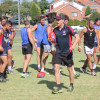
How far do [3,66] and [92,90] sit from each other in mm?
3042

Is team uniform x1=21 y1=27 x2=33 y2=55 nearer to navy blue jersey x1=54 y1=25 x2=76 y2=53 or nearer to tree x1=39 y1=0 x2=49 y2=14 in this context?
navy blue jersey x1=54 y1=25 x2=76 y2=53

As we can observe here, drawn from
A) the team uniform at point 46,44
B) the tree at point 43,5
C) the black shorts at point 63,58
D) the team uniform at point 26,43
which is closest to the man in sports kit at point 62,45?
the black shorts at point 63,58

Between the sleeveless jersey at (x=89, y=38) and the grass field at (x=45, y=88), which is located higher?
the sleeveless jersey at (x=89, y=38)

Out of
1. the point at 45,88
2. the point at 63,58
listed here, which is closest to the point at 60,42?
the point at 63,58

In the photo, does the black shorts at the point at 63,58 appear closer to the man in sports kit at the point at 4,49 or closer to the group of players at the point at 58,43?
the group of players at the point at 58,43

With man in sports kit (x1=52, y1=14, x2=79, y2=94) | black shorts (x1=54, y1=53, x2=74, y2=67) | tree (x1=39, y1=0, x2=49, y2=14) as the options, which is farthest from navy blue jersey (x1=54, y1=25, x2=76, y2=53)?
tree (x1=39, y1=0, x2=49, y2=14)

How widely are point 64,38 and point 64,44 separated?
0.17m

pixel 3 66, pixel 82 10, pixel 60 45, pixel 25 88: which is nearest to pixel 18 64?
pixel 3 66

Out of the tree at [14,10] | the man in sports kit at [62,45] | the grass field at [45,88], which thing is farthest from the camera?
the tree at [14,10]

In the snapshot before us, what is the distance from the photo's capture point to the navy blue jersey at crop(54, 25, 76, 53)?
691 centimetres

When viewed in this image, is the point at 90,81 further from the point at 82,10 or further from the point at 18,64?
the point at 82,10

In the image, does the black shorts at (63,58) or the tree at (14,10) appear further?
the tree at (14,10)

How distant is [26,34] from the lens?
906cm

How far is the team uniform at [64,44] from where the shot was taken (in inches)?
272
